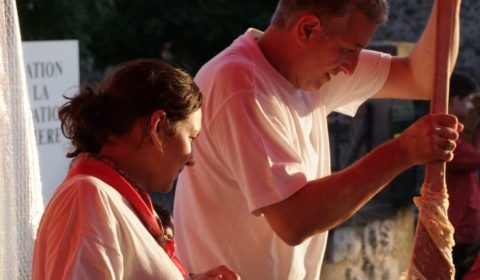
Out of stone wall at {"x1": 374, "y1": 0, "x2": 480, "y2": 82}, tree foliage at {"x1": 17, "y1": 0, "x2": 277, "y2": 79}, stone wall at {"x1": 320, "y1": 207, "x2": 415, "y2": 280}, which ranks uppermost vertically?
stone wall at {"x1": 320, "y1": 207, "x2": 415, "y2": 280}

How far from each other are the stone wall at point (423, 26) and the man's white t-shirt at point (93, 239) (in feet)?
32.6

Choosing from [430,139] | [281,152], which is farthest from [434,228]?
[281,152]

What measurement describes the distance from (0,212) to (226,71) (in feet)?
1.99

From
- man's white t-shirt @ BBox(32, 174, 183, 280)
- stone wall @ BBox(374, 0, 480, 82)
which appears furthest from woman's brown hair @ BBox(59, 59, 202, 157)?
stone wall @ BBox(374, 0, 480, 82)

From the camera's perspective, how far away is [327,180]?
7.33 ft

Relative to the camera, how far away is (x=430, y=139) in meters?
2.19

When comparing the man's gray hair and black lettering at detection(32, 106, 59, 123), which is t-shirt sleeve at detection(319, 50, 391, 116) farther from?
black lettering at detection(32, 106, 59, 123)

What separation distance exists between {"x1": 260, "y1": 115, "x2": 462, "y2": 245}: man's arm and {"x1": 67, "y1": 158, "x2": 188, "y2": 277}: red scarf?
0.41 metres

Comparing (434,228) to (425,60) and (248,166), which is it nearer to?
(248,166)

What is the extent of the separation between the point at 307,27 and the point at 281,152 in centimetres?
31

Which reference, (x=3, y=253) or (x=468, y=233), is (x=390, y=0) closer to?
(x=468, y=233)

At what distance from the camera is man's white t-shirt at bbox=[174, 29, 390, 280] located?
2.24m

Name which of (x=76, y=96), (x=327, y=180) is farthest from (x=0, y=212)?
(x=327, y=180)

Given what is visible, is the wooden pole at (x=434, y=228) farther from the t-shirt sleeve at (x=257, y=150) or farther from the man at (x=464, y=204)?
the man at (x=464, y=204)
